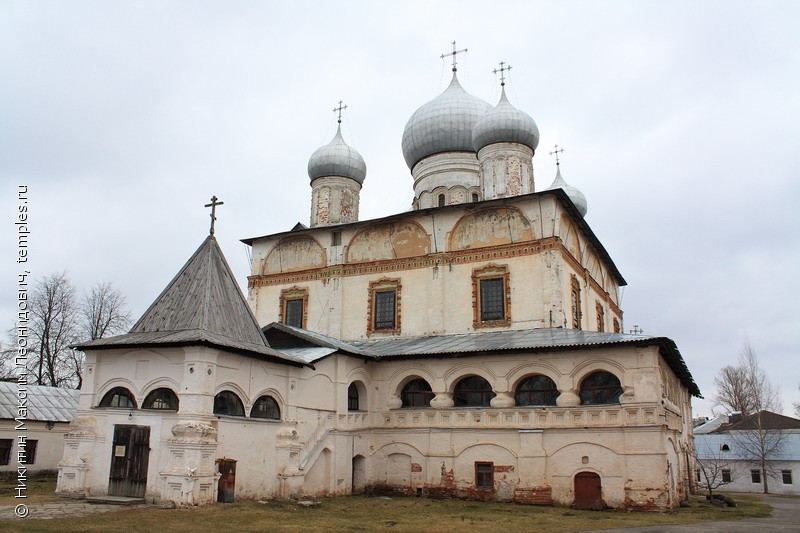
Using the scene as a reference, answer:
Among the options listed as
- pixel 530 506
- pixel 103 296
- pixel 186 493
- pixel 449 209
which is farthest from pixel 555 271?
pixel 103 296

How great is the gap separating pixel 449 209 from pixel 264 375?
26.9ft

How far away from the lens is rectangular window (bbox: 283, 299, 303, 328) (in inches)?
852

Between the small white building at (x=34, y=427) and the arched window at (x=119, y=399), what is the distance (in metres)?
6.64

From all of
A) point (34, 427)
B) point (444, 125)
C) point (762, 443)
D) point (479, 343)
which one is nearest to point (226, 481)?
point (479, 343)

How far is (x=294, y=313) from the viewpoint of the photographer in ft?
71.5

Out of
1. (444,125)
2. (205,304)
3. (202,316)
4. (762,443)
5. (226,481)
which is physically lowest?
(226,481)

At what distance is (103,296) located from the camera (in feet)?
99.0

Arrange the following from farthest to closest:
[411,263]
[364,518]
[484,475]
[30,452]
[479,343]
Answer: [411,263]
[30,452]
[479,343]
[484,475]
[364,518]

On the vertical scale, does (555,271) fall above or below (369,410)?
above

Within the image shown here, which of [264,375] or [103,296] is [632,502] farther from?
[103,296]

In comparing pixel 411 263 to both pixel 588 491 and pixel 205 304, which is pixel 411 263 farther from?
pixel 588 491

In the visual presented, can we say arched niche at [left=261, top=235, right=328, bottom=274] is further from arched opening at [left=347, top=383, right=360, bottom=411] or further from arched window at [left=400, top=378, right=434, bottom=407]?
arched window at [left=400, top=378, right=434, bottom=407]

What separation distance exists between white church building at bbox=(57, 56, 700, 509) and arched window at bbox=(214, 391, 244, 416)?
0.11ft

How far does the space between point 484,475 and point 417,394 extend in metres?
2.91
